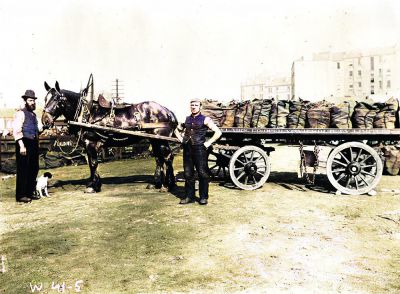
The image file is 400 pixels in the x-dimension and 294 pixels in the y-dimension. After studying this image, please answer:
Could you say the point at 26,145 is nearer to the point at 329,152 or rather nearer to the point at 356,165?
the point at 329,152

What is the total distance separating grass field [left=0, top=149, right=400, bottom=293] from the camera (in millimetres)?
3908

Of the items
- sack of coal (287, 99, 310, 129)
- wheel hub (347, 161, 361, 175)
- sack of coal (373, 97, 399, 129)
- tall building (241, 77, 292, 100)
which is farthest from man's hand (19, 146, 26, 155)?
tall building (241, 77, 292, 100)

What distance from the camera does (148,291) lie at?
3.72 metres

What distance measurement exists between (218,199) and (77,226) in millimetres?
3081

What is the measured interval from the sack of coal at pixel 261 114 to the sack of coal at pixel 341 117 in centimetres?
146

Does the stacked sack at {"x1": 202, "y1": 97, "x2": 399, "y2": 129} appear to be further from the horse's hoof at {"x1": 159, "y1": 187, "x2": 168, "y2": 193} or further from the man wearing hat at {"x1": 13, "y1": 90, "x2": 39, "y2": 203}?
the man wearing hat at {"x1": 13, "y1": 90, "x2": 39, "y2": 203}

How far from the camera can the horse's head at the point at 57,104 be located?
8.21 metres

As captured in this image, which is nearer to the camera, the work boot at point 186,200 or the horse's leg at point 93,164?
the work boot at point 186,200

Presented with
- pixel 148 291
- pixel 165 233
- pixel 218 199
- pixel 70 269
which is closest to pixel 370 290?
pixel 148 291

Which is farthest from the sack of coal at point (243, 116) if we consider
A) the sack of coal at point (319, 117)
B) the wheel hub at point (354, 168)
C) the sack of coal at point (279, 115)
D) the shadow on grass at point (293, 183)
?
the wheel hub at point (354, 168)

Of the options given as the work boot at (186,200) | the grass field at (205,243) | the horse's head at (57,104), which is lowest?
the grass field at (205,243)

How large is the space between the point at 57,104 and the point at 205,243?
5339 mm

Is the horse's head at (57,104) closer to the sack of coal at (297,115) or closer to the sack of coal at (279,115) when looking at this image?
the sack of coal at (279,115)

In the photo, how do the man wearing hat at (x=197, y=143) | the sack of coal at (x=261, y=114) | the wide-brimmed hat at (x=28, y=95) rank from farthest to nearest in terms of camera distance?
the sack of coal at (x=261, y=114) → the wide-brimmed hat at (x=28, y=95) → the man wearing hat at (x=197, y=143)
